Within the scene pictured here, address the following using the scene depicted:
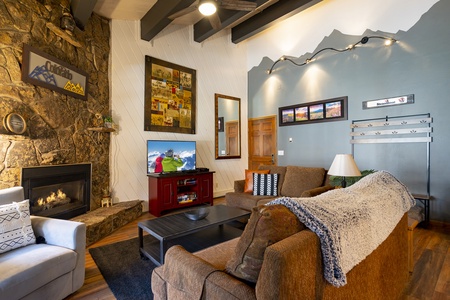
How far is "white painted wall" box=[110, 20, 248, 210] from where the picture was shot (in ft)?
13.4

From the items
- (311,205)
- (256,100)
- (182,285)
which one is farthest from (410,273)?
(256,100)

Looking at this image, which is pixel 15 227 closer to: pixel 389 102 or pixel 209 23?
pixel 209 23

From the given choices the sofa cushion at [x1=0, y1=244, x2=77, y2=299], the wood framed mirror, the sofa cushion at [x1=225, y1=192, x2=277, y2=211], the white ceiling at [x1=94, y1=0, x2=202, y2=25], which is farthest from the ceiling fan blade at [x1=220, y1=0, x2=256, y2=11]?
the sofa cushion at [x1=0, y1=244, x2=77, y2=299]

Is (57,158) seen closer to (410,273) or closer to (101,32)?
(101,32)

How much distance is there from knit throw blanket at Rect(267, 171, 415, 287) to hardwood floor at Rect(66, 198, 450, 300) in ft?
3.06

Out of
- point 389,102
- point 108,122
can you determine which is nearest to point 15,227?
point 108,122

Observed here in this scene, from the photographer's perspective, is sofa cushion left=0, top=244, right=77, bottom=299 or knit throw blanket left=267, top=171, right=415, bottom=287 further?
sofa cushion left=0, top=244, right=77, bottom=299

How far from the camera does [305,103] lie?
5.15m

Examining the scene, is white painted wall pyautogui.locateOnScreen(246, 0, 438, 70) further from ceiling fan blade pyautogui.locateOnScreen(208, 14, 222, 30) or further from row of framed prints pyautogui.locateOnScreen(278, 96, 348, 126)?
ceiling fan blade pyautogui.locateOnScreen(208, 14, 222, 30)

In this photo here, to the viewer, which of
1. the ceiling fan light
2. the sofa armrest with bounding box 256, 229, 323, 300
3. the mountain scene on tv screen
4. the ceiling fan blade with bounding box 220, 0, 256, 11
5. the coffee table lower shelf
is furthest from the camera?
the mountain scene on tv screen

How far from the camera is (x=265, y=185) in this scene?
3.77 m

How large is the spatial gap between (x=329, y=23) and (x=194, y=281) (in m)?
5.50

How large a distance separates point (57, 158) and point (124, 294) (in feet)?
7.14

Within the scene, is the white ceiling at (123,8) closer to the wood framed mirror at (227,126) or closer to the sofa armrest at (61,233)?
the wood framed mirror at (227,126)
